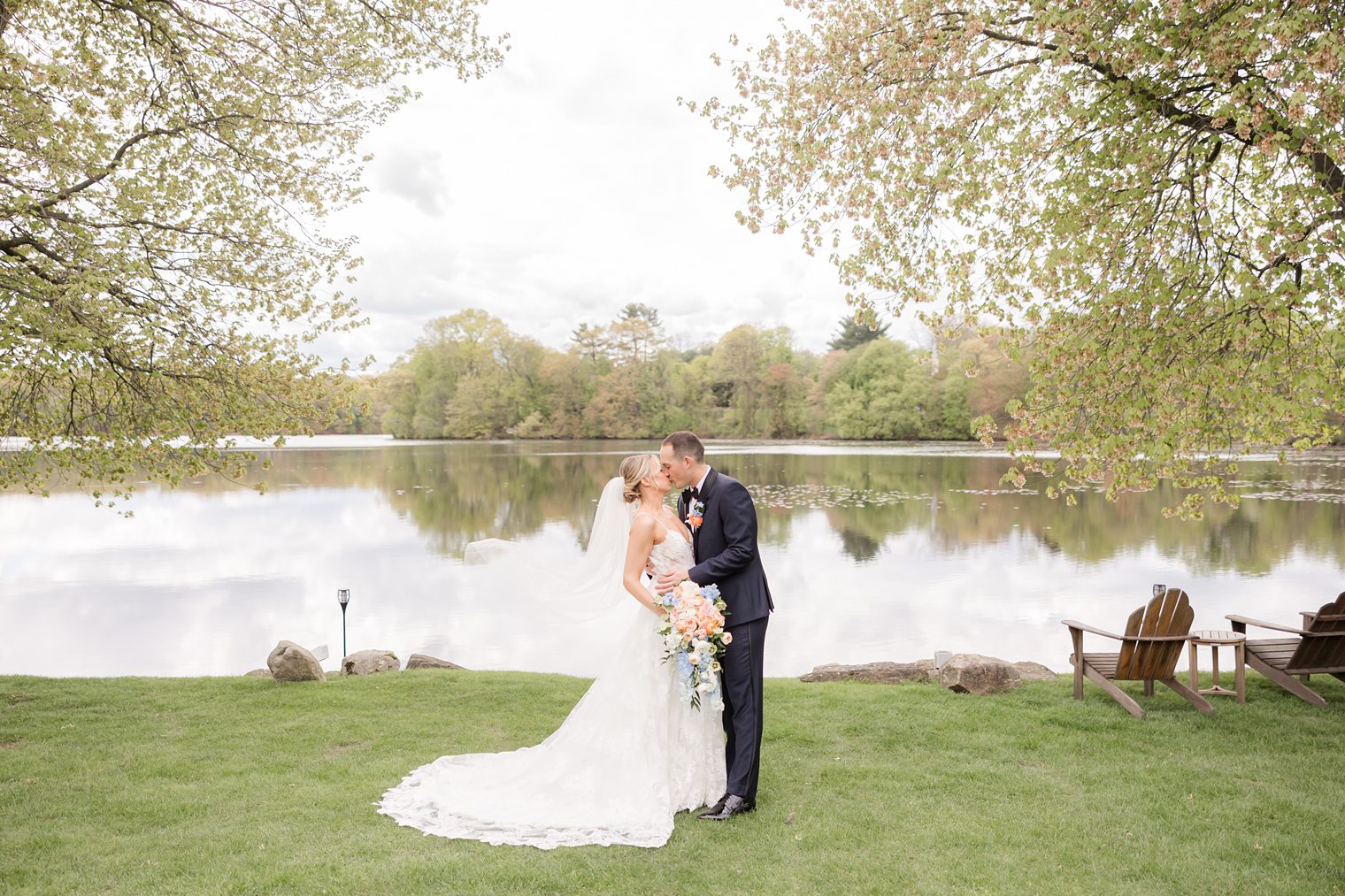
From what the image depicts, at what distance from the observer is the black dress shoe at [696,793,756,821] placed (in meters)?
5.18

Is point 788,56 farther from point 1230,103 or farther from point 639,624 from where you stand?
point 639,624

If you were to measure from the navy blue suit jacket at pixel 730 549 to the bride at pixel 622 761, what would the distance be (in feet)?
0.69

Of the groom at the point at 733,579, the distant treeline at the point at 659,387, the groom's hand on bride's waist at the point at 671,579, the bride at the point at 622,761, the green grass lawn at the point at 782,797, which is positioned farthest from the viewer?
the distant treeline at the point at 659,387

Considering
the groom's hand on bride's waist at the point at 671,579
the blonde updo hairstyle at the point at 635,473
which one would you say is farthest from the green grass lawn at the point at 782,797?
the blonde updo hairstyle at the point at 635,473

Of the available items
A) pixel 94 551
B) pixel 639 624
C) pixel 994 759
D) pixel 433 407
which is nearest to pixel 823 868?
pixel 639 624

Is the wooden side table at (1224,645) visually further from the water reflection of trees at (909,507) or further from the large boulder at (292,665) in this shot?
the water reflection of trees at (909,507)

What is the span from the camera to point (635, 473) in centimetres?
559

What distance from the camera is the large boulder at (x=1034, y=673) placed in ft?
28.0

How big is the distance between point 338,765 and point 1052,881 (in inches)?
192

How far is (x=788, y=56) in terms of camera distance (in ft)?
Result: 28.9

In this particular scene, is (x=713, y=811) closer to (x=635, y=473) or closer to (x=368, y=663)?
(x=635, y=473)

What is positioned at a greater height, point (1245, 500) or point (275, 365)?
point (275, 365)

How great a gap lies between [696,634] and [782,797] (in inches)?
53.2

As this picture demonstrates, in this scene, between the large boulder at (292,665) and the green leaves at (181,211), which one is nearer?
the green leaves at (181,211)
